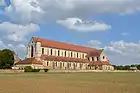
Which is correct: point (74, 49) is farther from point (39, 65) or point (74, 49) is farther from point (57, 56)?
point (39, 65)

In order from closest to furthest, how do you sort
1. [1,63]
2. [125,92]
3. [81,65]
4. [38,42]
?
1. [125,92]
2. [1,63]
3. [38,42]
4. [81,65]

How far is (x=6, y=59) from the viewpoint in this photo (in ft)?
324

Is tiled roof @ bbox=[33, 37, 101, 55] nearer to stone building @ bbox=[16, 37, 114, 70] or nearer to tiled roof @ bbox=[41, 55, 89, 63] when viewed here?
stone building @ bbox=[16, 37, 114, 70]

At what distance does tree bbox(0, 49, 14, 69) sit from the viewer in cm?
9725

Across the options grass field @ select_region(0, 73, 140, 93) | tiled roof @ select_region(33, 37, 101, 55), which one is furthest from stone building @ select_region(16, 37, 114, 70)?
grass field @ select_region(0, 73, 140, 93)

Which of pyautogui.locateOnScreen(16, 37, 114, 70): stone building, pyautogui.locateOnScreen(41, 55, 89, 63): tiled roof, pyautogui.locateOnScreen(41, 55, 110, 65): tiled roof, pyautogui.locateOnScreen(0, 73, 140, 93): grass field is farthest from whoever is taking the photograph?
pyautogui.locateOnScreen(41, 55, 110, 65): tiled roof

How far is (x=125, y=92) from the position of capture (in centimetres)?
1934

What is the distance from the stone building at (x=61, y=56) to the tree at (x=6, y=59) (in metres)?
3.01

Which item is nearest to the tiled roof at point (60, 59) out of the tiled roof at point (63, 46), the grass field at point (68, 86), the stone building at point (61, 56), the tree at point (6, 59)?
the stone building at point (61, 56)

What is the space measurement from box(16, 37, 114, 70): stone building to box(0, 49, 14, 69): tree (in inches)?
118

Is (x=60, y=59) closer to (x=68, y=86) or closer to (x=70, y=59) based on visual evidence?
(x=70, y=59)

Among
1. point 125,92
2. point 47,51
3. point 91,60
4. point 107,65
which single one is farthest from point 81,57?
point 125,92

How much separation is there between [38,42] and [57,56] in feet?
37.1

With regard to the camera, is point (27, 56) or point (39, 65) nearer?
point (39, 65)
